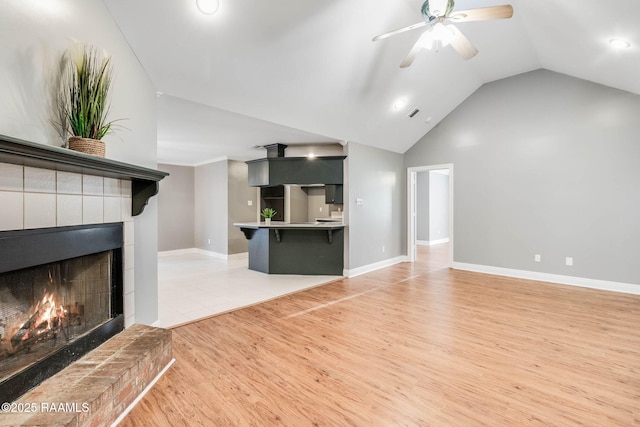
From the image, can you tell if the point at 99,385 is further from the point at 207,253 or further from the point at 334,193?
the point at 207,253

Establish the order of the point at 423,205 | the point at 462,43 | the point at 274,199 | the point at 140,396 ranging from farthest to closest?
the point at 423,205, the point at 274,199, the point at 462,43, the point at 140,396

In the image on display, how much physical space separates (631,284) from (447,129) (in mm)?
3767

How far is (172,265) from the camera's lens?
594 cm

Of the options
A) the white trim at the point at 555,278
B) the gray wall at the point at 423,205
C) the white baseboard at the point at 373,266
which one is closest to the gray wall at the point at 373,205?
the white baseboard at the point at 373,266

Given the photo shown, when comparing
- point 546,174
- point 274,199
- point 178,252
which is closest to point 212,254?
point 178,252

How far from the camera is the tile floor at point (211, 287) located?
3363 millimetres

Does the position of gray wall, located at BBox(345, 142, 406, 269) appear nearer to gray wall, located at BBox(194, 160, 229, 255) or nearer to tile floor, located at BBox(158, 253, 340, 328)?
tile floor, located at BBox(158, 253, 340, 328)

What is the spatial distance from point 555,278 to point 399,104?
3.91m

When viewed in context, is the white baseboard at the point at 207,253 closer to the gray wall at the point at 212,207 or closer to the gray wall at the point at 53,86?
the gray wall at the point at 212,207

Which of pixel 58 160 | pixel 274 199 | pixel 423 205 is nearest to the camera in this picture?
pixel 58 160

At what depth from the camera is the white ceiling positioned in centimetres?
240

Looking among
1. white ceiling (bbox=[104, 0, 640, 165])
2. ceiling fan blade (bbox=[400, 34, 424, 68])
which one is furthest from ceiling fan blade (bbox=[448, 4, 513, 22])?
white ceiling (bbox=[104, 0, 640, 165])

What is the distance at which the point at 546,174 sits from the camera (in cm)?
473

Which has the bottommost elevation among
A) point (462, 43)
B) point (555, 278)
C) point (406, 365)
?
point (406, 365)
